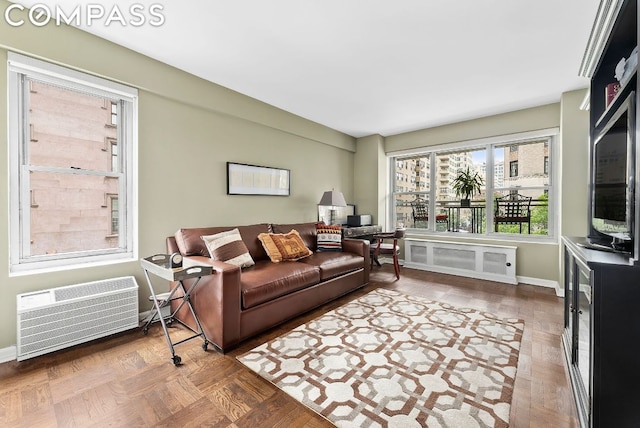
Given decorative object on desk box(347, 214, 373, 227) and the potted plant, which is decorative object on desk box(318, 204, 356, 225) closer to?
decorative object on desk box(347, 214, 373, 227)

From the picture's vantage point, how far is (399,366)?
1.95 m

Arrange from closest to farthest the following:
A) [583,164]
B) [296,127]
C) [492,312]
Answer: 1. [492,312]
2. [583,164]
3. [296,127]

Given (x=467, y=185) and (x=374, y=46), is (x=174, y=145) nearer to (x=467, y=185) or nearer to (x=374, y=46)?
(x=374, y=46)

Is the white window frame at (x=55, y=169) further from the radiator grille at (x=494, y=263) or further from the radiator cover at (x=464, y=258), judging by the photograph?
the radiator grille at (x=494, y=263)

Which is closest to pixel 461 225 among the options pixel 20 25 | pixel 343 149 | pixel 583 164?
pixel 583 164

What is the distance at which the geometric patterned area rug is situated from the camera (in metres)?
1.52

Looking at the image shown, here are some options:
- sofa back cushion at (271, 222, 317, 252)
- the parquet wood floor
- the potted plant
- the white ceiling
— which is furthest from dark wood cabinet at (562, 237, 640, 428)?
the potted plant

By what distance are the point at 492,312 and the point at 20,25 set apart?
4.89 meters

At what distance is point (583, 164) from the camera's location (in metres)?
3.36

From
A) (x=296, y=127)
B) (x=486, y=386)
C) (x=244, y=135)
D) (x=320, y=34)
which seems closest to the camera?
(x=486, y=386)

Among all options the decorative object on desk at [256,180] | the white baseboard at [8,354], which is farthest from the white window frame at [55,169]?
the decorative object on desk at [256,180]

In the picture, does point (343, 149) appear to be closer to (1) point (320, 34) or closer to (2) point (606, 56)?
(1) point (320, 34)

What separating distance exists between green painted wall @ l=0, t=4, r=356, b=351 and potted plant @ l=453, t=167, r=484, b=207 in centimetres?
277

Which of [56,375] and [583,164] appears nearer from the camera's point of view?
[56,375]
